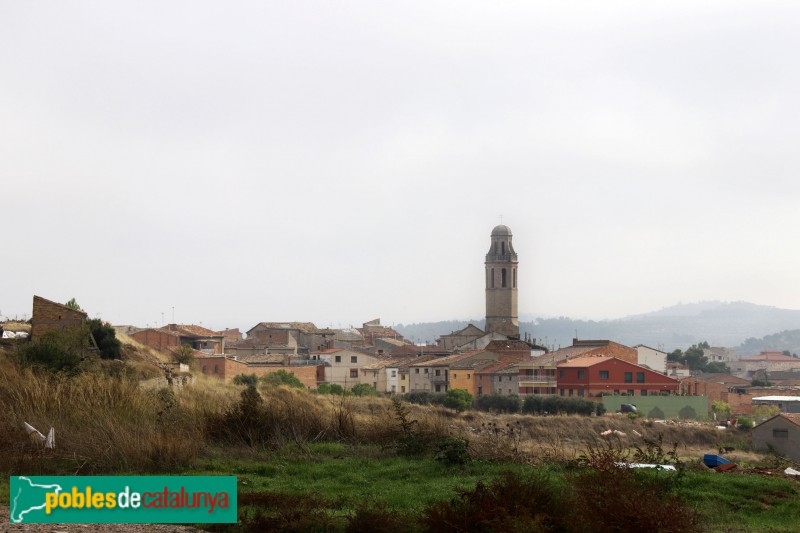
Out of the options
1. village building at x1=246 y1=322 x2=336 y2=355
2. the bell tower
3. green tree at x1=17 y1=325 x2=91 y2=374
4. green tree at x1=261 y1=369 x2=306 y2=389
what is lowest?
green tree at x1=261 y1=369 x2=306 y2=389

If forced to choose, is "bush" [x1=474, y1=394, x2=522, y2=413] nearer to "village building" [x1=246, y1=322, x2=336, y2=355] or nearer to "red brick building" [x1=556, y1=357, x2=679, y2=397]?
"red brick building" [x1=556, y1=357, x2=679, y2=397]

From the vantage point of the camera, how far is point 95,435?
42.5 ft

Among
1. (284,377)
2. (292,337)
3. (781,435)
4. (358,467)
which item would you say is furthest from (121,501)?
(292,337)

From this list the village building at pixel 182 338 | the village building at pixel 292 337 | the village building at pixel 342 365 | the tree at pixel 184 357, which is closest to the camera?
the tree at pixel 184 357

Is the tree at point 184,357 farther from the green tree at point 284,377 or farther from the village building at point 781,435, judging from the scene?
the village building at point 781,435

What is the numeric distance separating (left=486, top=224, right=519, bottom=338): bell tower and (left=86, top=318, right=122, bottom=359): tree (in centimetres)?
8423

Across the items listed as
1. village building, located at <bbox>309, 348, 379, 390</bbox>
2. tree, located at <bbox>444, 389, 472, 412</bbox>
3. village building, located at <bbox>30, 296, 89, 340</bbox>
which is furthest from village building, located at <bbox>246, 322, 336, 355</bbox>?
village building, located at <bbox>30, 296, 89, 340</bbox>

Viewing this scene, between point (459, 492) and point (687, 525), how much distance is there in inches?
99.1

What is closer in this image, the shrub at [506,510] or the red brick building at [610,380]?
the shrub at [506,510]

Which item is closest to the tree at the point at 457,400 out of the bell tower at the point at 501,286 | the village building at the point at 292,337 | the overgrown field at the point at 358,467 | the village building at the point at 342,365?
the village building at the point at 342,365

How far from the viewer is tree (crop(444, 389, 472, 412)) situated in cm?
6009

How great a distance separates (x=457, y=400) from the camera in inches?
2382

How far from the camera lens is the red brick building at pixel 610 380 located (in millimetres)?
62281

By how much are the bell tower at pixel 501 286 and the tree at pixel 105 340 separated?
84.2 metres
